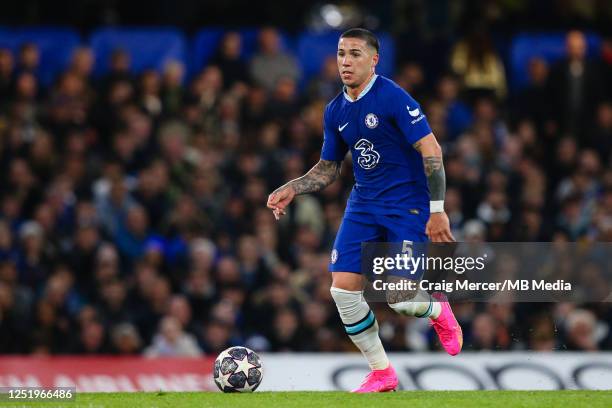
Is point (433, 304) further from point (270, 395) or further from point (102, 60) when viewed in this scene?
point (102, 60)

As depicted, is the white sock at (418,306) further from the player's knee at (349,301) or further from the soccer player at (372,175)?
the player's knee at (349,301)

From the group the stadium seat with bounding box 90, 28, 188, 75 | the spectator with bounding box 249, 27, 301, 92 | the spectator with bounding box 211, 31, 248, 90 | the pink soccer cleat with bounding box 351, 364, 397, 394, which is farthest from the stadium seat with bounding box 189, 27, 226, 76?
the pink soccer cleat with bounding box 351, 364, 397, 394

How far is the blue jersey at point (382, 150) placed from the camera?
947cm

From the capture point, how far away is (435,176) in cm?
927

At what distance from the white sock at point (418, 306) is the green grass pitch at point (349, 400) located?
0.57m

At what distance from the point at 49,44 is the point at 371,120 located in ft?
28.3

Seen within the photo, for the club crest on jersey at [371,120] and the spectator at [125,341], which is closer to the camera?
the club crest on jersey at [371,120]

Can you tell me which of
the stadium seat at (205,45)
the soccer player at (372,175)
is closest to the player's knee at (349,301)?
the soccer player at (372,175)

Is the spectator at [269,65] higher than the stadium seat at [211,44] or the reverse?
the reverse

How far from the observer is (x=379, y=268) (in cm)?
960

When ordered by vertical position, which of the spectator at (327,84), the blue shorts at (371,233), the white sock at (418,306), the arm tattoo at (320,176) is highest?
the spectator at (327,84)

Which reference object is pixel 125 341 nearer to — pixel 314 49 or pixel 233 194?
pixel 233 194

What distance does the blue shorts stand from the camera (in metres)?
9.52

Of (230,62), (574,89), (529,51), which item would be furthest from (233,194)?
(529,51)
